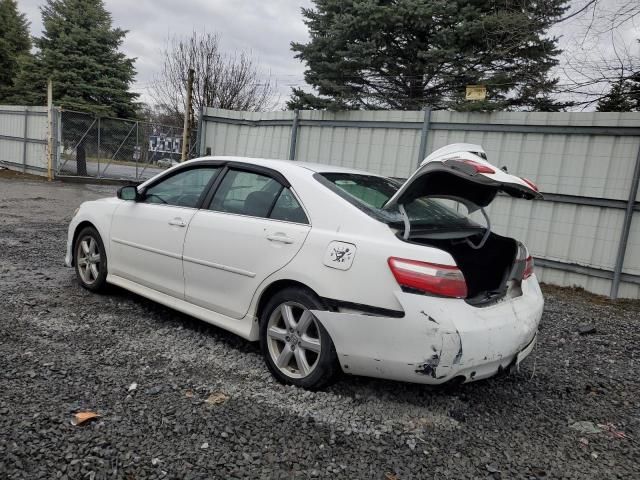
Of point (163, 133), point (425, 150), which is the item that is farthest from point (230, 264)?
point (163, 133)

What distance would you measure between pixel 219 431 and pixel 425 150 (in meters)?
5.87

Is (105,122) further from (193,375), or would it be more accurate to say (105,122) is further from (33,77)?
(193,375)

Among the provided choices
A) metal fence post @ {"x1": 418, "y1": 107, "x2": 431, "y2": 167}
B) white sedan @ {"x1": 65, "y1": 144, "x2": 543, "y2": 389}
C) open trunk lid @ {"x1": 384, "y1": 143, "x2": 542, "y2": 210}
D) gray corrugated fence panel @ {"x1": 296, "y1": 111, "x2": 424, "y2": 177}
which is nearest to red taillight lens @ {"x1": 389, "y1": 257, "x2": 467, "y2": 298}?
white sedan @ {"x1": 65, "y1": 144, "x2": 543, "y2": 389}

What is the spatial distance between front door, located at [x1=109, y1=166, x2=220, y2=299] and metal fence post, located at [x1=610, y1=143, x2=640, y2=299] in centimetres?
505

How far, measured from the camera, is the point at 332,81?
14.2 metres

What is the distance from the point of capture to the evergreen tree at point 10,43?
2852 cm

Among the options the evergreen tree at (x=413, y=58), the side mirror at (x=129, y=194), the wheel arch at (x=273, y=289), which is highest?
the evergreen tree at (x=413, y=58)

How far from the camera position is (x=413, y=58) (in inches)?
531

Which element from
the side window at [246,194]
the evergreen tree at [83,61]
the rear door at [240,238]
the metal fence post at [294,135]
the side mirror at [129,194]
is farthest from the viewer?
the evergreen tree at [83,61]

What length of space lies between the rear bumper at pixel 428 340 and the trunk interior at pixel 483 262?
177 mm

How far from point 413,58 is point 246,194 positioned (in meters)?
11.3

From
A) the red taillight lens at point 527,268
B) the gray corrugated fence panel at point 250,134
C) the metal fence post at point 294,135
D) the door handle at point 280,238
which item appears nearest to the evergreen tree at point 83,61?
the gray corrugated fence panel at point 250,134

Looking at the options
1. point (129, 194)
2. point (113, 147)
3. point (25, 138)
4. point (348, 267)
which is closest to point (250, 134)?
point (129, 194)

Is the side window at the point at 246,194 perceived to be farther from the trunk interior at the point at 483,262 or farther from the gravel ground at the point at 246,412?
the trunk interior at the point at 483,262
